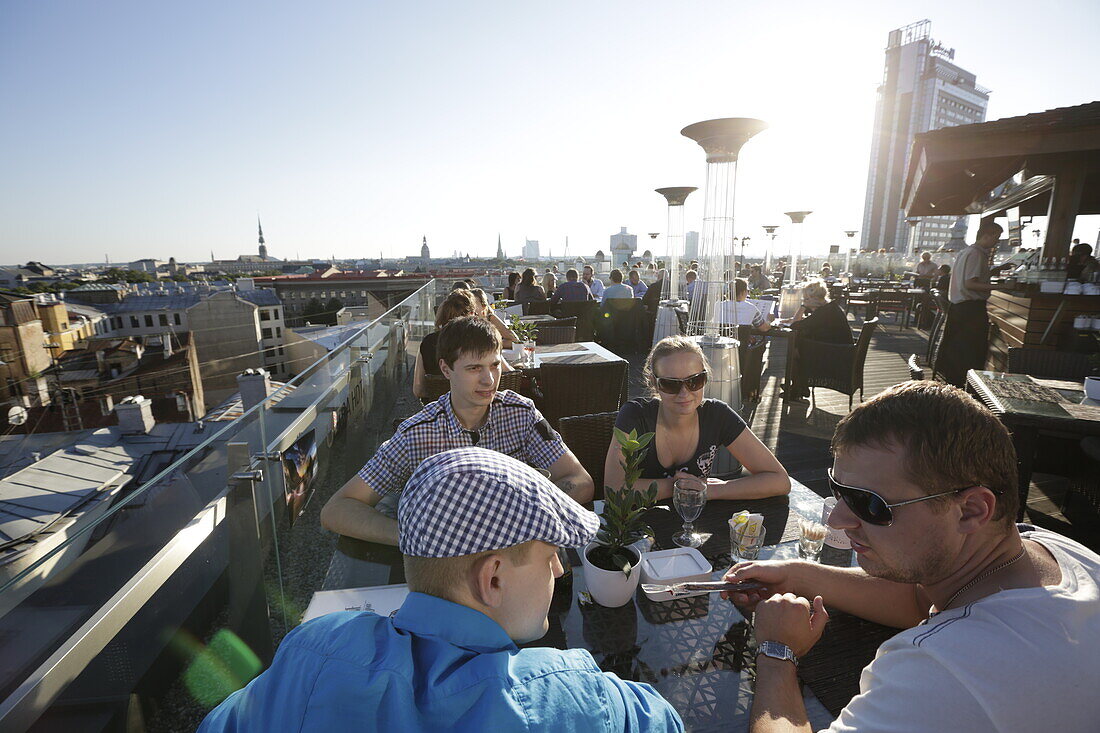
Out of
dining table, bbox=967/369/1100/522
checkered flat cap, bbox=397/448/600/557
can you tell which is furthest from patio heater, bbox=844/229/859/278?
checkered flat cap, bbox=397/448/600/557

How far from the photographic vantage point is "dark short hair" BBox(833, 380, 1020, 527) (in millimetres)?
980

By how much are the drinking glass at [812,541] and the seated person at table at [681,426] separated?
539 millimetres

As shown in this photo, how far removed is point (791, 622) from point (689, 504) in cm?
60

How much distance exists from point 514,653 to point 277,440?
176 cm

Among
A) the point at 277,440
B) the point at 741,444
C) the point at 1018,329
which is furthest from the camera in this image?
the point at 1018,329

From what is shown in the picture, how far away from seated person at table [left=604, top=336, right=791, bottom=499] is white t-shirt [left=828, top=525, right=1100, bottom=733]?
130 centimetres

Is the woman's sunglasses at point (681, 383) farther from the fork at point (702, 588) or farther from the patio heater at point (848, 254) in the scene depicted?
the patio heater at point (848, 254)

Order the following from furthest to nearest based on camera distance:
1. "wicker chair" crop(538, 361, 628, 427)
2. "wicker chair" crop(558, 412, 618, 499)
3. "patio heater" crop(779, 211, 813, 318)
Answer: "patio heater" crop(779, 211, 813, 318)
"wicker chair" crop(538, 361, 628, 427)
"wicker chair" crop(558, 412, 618, 499)

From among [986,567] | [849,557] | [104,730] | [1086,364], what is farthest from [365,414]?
[1086,364]

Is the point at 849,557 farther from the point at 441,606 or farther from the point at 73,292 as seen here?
the point at 73,292

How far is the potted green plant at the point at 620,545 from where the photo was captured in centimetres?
133

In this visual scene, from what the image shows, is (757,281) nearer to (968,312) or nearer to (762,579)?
(968,312)

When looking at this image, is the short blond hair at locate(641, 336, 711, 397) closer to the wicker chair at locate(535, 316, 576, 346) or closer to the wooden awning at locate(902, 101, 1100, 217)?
the wicker chair at locate(535, 316, 576, 346)

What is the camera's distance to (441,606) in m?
0.74
